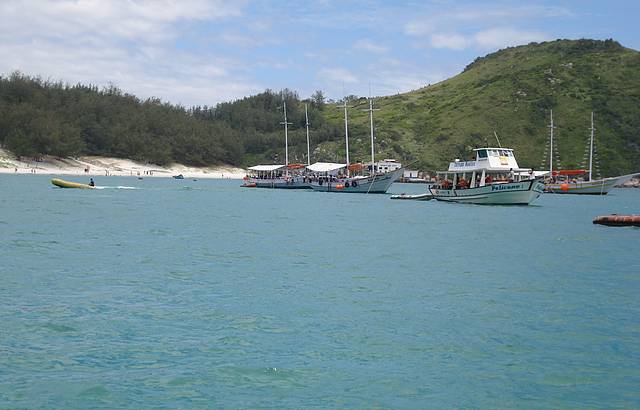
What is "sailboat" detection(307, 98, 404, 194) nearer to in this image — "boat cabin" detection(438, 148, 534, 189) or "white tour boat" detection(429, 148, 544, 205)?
"boat cabin" detection(438, 148, 534, 189)

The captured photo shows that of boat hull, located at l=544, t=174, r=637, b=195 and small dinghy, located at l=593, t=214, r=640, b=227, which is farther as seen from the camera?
boat hull, located at l=544, t=174, r=637, b=195

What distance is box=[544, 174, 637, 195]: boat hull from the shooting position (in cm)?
10631

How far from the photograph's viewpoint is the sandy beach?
13212 cm

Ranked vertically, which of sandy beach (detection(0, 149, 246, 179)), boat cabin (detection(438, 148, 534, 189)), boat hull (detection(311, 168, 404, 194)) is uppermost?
sandy beach (detection(0, 149, 246, 179))

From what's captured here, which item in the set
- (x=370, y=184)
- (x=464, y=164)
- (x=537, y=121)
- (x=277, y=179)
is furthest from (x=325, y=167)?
(x=537, y=121)

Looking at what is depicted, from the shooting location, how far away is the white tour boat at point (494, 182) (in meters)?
67.4

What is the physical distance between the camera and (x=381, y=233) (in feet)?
135

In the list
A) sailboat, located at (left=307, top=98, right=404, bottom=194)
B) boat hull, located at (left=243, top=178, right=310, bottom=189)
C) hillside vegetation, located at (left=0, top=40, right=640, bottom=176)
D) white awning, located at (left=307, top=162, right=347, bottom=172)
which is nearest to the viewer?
Answer: sailboat, located at (left=307, top=98, right=404, bottom=194)

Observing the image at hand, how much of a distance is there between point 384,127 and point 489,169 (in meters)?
126

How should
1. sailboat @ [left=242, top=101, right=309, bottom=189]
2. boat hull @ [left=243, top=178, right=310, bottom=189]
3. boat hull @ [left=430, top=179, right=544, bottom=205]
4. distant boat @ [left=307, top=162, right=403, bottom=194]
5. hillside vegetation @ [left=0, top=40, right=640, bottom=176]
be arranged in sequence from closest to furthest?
boat hull @ [left=430, top=179, right=544, bottom=205] → distant boat @ [left=307, top=162, right=403, bottom=194] → boat hull @ [left=243, top=178, right=310, bottom=189] → sailboat @ [left=242, top=101, right=309, bottom=189] → hillside vegetation @ [left=0, top=40, right=640, bottom=176]

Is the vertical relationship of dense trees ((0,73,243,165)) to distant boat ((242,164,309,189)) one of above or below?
above

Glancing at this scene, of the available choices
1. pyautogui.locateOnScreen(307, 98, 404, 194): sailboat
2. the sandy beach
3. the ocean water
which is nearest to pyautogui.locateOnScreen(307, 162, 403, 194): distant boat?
pyautogui.locateOnScreen(307, 98, 404, 194): sailboat

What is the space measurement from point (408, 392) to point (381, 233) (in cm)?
2839

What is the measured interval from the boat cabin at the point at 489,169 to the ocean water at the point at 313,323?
32.3m
